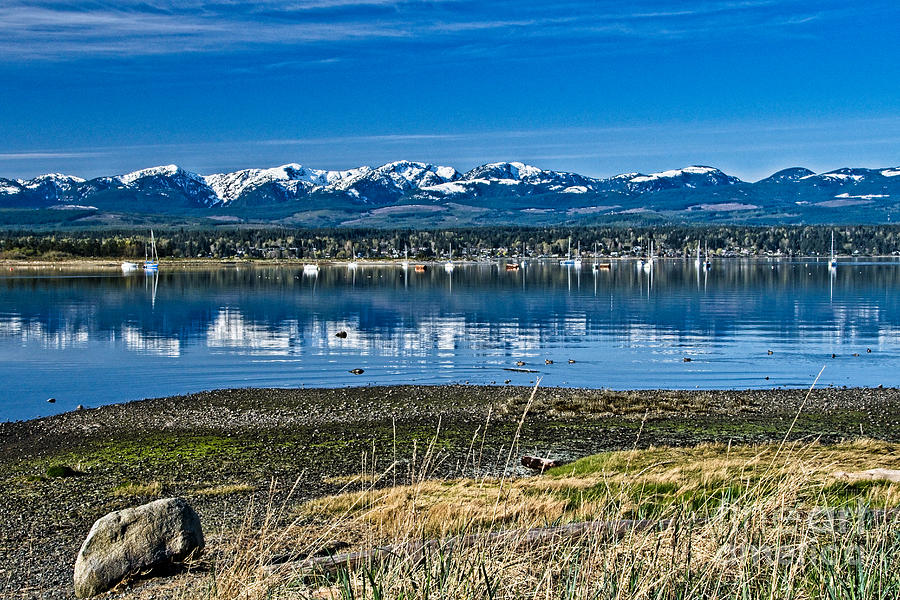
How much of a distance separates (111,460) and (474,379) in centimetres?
1728

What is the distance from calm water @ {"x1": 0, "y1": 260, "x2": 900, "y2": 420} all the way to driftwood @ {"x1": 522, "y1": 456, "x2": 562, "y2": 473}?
52.3 feet

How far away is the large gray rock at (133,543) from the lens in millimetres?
11086

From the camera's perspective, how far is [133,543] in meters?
11.4

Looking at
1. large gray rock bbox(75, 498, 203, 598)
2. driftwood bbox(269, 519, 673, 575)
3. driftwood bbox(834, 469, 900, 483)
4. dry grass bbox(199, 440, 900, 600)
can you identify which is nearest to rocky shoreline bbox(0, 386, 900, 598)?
large gray rock bbox(75, 498, 203, 598)

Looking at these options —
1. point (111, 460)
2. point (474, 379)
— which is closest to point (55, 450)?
point (111, 460)

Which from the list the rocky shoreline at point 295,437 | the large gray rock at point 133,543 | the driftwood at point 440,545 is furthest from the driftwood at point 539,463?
the driftwood at point 440,545

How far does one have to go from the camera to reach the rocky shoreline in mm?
15398

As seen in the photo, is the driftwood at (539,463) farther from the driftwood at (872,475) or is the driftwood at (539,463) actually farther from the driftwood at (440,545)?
the driftwood at (440,545)

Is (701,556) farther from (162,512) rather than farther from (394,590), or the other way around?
(162,512)

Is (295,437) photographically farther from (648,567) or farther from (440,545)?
(648,567)

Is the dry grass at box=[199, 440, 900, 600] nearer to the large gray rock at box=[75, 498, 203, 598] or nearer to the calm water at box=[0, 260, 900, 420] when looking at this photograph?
the large gray rock at box=[75, 498, 203, 598]

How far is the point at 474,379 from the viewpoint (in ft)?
118

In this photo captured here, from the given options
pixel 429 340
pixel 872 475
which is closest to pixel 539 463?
pixel 872 475

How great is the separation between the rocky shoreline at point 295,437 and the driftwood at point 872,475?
122 cm
